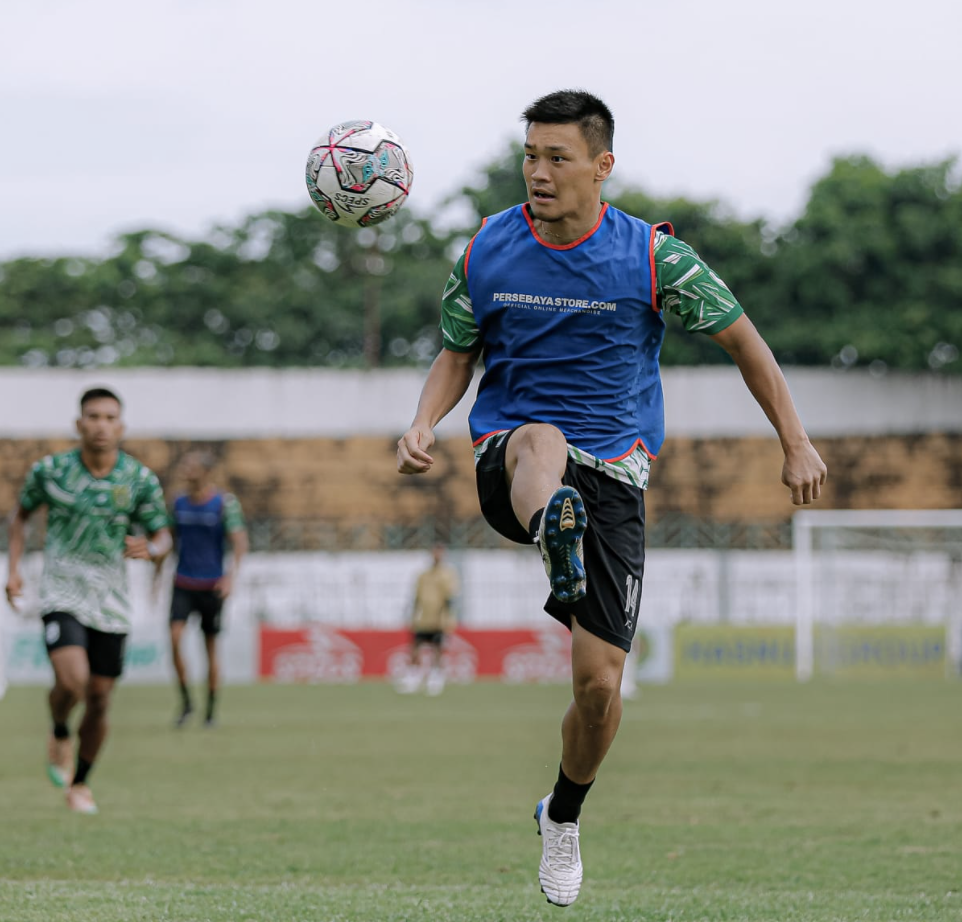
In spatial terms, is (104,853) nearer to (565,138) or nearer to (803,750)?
(565,138)

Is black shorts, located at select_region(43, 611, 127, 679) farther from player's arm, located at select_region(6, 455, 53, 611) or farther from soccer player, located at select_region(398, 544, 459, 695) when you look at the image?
soccer player, located at select_region(398, 544, 459, 695)

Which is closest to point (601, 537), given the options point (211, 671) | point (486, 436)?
point (486, 436)

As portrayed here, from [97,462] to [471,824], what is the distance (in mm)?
3030

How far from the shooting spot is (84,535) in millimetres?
10055

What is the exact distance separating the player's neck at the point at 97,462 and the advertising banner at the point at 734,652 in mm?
21033

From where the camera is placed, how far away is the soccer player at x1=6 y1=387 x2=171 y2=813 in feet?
32.5

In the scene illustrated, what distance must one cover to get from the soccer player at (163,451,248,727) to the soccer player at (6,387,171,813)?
708cm

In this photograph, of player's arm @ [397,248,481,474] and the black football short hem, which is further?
player's arm @ [397,248,481,474]

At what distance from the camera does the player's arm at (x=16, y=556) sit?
1015cm

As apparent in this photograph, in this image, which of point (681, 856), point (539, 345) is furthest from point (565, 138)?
point (681, 856)

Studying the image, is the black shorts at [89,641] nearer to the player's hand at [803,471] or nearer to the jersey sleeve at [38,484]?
the jersey sleeve at [38,484]

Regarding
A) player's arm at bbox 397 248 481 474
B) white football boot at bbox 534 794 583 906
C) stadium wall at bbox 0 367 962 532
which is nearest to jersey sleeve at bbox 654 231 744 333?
player's arm at bbox 397 248 481 474

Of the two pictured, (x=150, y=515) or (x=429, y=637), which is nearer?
(x=150, y=515)

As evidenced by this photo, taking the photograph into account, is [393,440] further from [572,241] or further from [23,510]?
[572,241]
